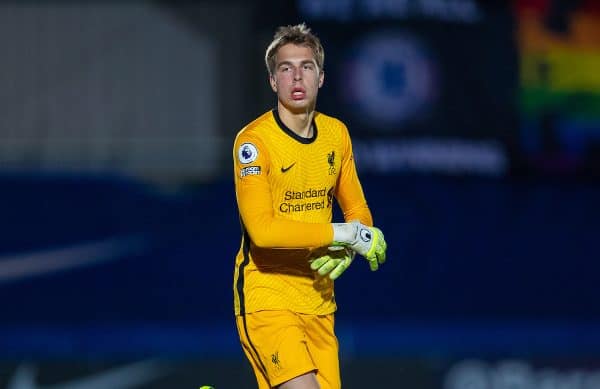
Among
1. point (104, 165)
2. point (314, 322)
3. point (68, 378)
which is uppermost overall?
point (104, 165)

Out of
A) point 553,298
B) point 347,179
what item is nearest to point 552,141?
point 553,298

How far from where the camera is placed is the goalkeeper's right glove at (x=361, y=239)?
Result: 495 centimetres

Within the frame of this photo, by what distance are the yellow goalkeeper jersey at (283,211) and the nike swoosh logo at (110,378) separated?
97.6 inches

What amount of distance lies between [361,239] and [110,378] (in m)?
2.98

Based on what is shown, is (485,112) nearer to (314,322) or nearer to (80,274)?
(80,274)

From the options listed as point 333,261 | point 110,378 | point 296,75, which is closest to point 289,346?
point 333,261

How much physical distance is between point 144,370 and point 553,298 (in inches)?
119

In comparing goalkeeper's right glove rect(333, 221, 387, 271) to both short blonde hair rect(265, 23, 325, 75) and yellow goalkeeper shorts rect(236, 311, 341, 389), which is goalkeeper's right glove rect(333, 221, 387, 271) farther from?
short blonde hair rect(265, 23, 325, 75)

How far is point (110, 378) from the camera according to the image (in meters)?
7.45

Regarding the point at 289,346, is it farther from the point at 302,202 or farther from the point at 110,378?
the point at 110,378

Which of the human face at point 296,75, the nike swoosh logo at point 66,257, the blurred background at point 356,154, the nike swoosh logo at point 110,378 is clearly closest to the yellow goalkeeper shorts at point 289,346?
the human face at point 296,75

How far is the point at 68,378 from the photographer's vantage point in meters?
7.40

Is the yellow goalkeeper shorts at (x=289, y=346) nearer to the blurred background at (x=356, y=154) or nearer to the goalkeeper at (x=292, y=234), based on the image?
the goalkeeper at (x=292, y=234)

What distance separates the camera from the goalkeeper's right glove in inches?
195
